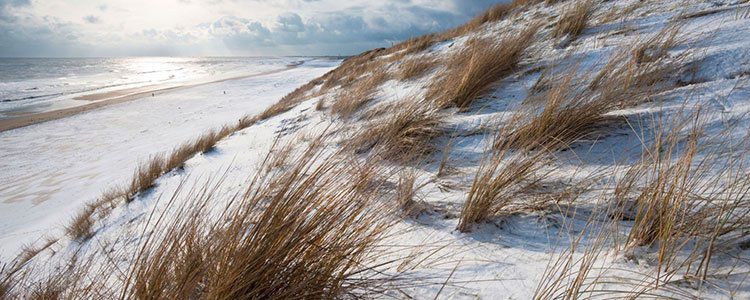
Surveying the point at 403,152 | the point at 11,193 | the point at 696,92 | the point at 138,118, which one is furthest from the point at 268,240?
the point at 138,118

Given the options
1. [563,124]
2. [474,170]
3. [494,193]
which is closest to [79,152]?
[474,170]

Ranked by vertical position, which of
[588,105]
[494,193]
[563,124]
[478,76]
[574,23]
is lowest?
[494,193]

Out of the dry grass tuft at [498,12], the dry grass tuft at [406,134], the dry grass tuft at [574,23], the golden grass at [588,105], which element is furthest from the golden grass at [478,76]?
the dry grass tuft at [498,12]

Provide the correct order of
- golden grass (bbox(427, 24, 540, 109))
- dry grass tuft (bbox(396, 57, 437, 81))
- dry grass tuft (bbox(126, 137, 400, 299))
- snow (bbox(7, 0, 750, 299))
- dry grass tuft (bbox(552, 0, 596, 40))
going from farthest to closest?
dry grass tuft (bbox(396, 57, 437, 81))
dry grass tuft (bbox(552, 0, 596, 40))
golden grass (bbox(427, 24, 540, 109))
snow (bbox(7, 0, 750, 299))
dry grass tuft (bbox(126, 137, 400, 299))

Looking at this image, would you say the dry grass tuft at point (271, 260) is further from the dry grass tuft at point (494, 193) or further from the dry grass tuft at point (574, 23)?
the dry grass tuft at point (574, 23)

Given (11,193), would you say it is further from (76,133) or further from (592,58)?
(592,58)

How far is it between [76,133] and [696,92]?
13.9 m

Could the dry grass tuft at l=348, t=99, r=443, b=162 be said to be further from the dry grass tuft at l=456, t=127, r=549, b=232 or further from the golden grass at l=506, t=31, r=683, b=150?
the dry grass tuft at l=456, t=127, r=549, b=232

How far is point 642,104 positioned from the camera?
2.06 metres

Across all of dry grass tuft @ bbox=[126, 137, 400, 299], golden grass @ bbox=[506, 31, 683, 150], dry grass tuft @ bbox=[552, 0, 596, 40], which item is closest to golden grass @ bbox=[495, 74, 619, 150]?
golden grass @ bbox=[506, 31, 683, 150]

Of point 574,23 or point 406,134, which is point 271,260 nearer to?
point 406,134

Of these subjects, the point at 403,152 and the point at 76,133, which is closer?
the point at 403,152

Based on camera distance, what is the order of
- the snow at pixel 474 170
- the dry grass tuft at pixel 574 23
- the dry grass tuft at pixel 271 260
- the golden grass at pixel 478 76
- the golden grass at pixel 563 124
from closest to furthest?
the dry grass tuft at pixel 271 260
the snow at pixel 474 170
the golden grass at pixel 563 124
the golden grass at pixel 478 76
the dry grass tuft at pixel 574 23

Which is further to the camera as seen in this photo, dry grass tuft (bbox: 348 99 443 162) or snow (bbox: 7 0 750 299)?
dry grass tuft (bbox: 348 99 443 162)
